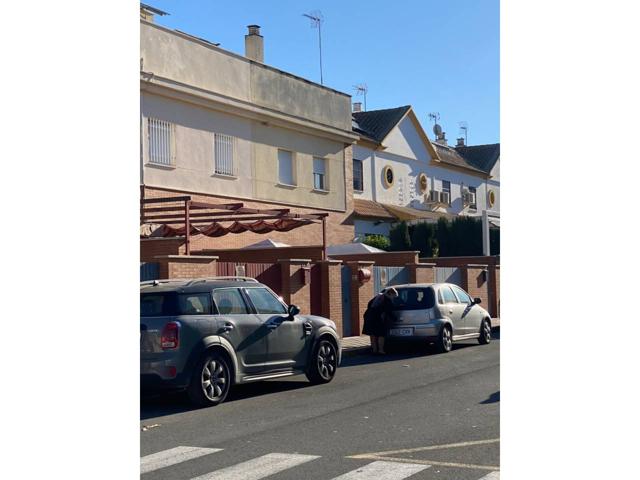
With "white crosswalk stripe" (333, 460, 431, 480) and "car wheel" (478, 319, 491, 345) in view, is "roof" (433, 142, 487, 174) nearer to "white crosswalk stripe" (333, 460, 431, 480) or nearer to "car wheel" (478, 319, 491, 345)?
"car wheel" (478, 319, 491, 345)

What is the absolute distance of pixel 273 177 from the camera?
27.2m

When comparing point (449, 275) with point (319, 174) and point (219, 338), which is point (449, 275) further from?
point (219, 338)

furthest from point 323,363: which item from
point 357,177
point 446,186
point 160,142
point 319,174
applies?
point 446,186

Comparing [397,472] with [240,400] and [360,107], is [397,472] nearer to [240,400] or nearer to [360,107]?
[240,400]

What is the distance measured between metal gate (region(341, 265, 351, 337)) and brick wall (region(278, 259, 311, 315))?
6.47ft

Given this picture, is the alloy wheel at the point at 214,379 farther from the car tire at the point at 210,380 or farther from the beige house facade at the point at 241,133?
the beige house facade at the point at 241,133

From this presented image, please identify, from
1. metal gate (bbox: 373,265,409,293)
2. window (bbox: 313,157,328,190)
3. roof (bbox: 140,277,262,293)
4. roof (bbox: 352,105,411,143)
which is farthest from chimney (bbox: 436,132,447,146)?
roof (bbox: 140,277,262,293)

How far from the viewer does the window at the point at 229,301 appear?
11.9 m

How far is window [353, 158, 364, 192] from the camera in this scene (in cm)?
3394

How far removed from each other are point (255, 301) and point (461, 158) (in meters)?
34.9

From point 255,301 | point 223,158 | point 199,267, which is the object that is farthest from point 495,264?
point 255,301

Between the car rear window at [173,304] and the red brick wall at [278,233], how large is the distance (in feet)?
35.6

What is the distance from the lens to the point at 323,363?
1342cm

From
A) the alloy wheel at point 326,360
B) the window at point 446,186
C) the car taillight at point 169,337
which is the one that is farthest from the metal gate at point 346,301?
the window at point 446,186
